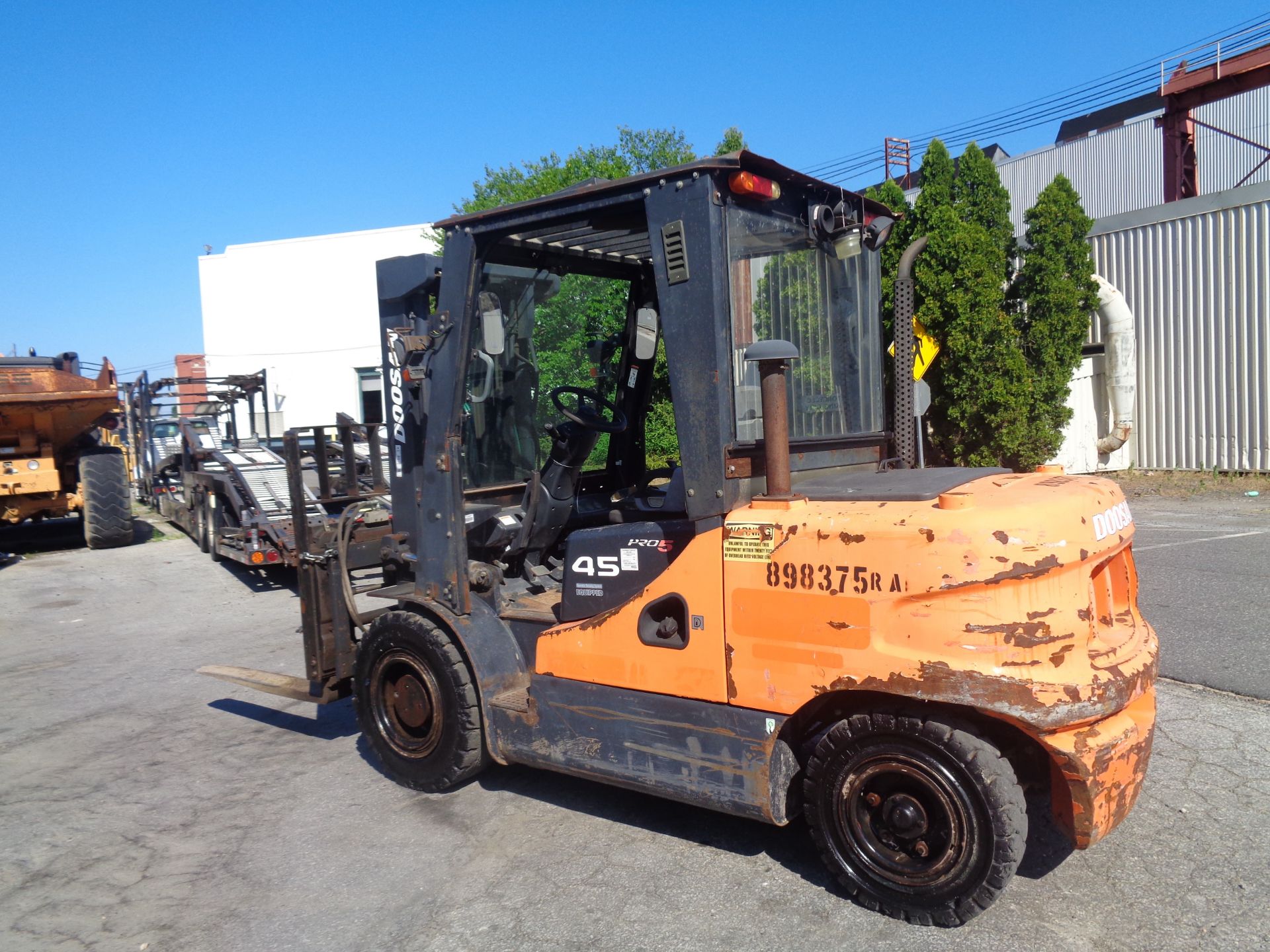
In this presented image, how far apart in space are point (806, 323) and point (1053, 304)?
12425 millimetres

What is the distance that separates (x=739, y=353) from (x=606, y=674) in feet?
4.55

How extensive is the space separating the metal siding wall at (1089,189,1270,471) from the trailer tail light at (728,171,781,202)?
13583mm

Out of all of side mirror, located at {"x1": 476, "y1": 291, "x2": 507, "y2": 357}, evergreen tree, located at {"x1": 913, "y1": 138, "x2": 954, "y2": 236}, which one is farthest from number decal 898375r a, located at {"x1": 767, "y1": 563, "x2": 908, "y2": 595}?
evergreen tree, located at {"x1": 913, "y1": 138, "x2": 954, "y2": 236}

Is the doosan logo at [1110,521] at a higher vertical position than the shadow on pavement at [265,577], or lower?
higher

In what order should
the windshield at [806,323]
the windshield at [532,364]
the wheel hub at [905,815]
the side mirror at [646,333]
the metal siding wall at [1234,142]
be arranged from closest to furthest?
the wheel hub at [905,815]
the windshield at [806,323]
the windshield at [532,364]
the side mirror at [646,333]
the metal siding wall at [1234,142]

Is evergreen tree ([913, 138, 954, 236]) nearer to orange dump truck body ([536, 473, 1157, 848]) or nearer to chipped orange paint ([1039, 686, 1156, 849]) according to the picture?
orange dump truck body ([536, 473, 1157, 848])

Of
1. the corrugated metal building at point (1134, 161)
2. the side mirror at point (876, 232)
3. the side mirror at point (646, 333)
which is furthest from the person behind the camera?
the corrugated metal building at point (1134, 161)

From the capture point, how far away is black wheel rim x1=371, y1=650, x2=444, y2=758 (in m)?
4.56

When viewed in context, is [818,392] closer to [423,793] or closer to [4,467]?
[423,793]

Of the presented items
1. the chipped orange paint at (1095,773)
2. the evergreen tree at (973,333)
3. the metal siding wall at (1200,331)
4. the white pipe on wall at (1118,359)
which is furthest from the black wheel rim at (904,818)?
the white pipe on wall at (1118,359)

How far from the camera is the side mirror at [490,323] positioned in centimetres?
444

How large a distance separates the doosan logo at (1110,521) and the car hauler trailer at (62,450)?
524 inches

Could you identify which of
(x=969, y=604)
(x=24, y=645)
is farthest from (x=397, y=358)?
(x=24, y=645)

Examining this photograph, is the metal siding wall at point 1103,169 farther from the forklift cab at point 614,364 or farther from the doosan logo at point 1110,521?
the doosan logo at point 1110,521
